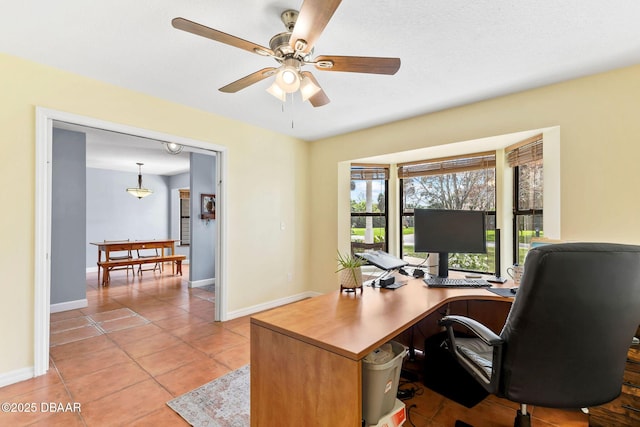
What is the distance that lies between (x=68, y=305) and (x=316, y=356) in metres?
4.51

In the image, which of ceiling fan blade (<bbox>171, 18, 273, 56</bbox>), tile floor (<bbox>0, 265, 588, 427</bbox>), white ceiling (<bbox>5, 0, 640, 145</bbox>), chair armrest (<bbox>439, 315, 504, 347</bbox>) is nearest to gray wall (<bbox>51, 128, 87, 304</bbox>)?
tile floor (<bbox>0, 265, 588, 427</bbox>)

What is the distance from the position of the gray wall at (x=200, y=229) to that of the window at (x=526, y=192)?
4.98 meters

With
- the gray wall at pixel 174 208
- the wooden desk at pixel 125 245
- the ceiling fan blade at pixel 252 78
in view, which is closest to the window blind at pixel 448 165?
the ceiling fan blade at pixel 252 78

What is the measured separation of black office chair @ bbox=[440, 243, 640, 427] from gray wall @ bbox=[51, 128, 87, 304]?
16.6 ft

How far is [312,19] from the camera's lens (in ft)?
4.52

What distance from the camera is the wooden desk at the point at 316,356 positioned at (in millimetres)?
1162

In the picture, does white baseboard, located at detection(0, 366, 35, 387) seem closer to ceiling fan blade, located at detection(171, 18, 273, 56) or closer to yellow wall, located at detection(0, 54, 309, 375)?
yellow wall, located at detection(0, 54, 309, 375)

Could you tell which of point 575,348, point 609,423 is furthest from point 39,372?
point 609,423

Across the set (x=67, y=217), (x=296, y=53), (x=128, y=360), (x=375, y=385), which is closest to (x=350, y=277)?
(x=375, y=385)

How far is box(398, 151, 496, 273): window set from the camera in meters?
3.50

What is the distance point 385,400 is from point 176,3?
7.98ft

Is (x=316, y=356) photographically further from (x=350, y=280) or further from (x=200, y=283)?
(x=200, y=283)

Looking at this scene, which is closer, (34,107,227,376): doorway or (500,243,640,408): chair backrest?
(500,243,640,408): chair backrest

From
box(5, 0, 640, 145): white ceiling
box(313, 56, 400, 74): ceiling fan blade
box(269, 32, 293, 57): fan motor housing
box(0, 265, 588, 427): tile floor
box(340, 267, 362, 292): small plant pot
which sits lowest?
box(0, 265, 588, 427): tile floor
